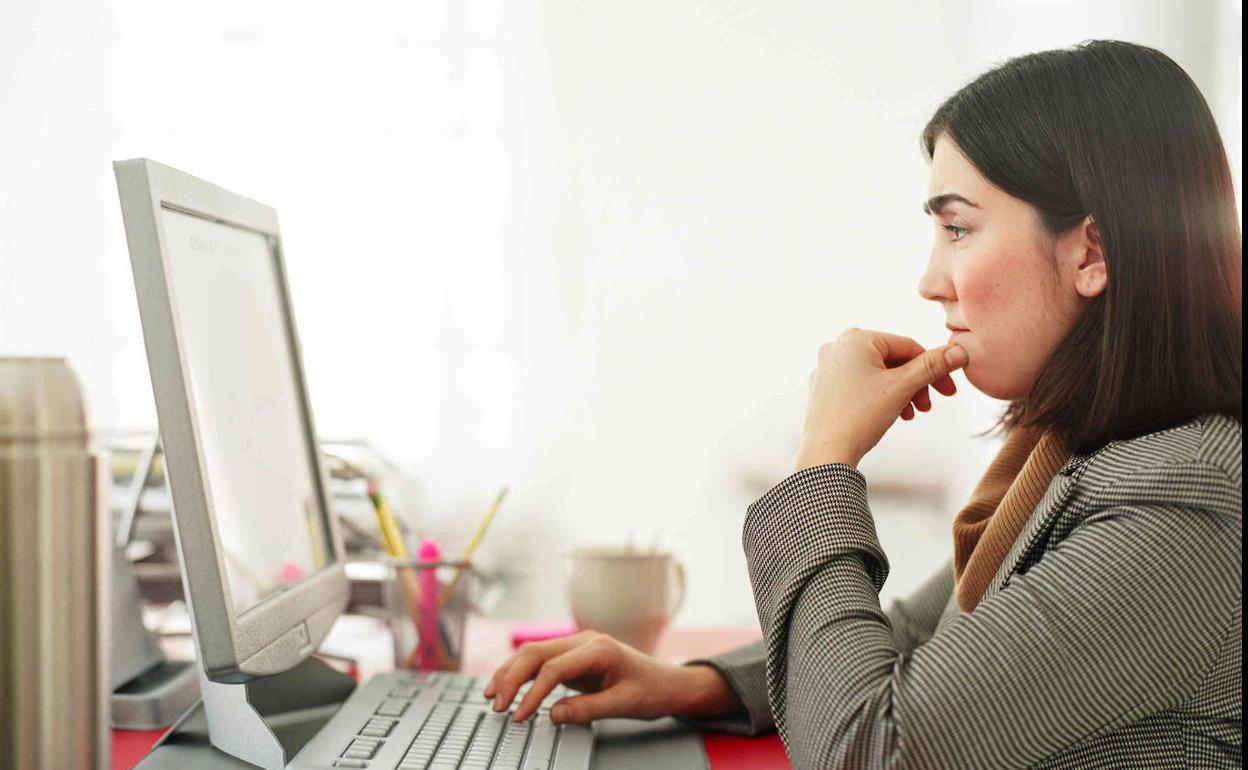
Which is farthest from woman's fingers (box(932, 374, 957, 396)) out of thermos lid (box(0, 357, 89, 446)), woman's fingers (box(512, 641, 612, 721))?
thermos lid (box(0, 357, 89, 446))

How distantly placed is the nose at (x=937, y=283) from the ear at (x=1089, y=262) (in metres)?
0.09

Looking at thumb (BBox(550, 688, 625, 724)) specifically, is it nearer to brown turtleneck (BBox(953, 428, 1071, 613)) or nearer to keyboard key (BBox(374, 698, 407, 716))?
keyboard key (BBox(374, 698, 407, 716))

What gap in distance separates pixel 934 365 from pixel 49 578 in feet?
2.10

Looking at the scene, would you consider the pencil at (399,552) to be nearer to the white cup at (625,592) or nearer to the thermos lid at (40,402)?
the white cup at (625,592)

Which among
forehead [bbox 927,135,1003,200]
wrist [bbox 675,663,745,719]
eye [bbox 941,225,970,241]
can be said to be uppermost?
forehead [bbox 927,135,1003,200]

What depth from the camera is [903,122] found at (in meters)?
1.85

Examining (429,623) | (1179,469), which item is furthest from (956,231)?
(429,623)

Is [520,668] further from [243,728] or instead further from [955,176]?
[955,176]

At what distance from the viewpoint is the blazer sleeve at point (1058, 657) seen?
651 millimetres

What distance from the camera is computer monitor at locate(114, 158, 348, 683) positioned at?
74cm

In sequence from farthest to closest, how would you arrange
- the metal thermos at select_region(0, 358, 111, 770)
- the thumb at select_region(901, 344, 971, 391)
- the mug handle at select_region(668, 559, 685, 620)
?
the mug handle at select_region(668, 559, 685, 620)
the thumb at select_region(901, 344, 971, 391)
the metal thermos at select_region(0, 358, 111, 770)

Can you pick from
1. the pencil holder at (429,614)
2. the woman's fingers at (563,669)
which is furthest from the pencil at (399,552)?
the woman's fingers at (563,669)

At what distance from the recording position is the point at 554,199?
1.88 metres

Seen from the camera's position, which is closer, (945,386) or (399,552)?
(945,386)
